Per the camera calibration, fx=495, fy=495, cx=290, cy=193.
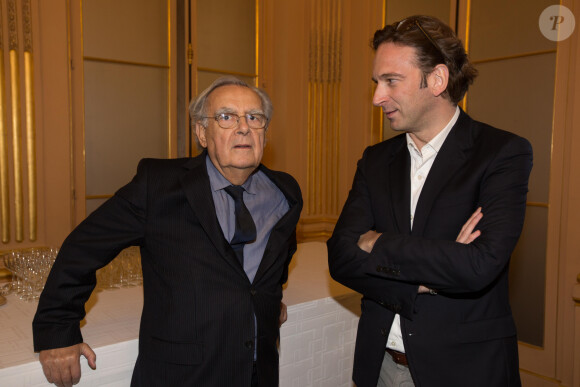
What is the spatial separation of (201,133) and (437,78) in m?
0.86

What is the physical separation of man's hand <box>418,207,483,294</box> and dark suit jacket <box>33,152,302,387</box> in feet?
1.75

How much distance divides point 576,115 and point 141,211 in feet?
10.6

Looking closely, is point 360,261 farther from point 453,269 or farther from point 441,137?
point 441,137

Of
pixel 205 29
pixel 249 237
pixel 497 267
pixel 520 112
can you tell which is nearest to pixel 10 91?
pixel 205 29

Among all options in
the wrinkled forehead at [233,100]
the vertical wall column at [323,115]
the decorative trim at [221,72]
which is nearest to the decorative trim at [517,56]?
the vertical wall column at [323,115]

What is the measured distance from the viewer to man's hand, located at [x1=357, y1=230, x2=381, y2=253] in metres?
1.68

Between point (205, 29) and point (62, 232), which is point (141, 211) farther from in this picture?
point (205, 29)

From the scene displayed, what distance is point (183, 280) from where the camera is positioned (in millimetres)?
1544

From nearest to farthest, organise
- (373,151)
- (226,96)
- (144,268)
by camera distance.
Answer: (144,268)
(226,96)
(373,151)

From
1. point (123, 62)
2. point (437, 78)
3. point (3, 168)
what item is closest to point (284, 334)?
point (437, 78)

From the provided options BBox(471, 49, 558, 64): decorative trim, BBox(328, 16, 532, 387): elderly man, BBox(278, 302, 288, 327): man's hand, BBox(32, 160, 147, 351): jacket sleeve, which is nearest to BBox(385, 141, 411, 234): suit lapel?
BBox(328, 16, 532, 387): elderly man

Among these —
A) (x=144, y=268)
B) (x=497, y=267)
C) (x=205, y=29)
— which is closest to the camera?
(x=497, y=267)

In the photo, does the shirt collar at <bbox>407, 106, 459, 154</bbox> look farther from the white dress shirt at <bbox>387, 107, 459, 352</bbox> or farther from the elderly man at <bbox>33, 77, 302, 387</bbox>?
the elderly man at <bbox>33, 77, 302, 387</bbox>

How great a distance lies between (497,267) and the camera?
147cm
